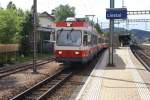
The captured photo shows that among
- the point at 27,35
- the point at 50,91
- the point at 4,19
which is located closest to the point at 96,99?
the point at 50,91

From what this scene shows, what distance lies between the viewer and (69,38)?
2567 cm

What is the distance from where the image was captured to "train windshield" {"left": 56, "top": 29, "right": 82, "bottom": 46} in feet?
84.2

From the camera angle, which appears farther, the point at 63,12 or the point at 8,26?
the point at 63,12

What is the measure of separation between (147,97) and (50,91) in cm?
405

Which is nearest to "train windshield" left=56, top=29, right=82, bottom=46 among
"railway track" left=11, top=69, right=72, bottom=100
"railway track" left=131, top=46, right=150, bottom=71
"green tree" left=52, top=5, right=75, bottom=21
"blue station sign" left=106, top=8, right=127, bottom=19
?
"blue station sign" left=106, top=8, right=127, bottom=19

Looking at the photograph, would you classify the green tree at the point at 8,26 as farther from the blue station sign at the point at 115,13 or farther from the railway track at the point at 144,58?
the blue station sign at the point at 115,13

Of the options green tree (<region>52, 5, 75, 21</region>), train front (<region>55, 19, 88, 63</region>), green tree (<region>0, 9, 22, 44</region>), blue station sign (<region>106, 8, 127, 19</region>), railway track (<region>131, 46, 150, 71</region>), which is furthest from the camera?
green tree (<region>52, 5, 75, 21</region>)

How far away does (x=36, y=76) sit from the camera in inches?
870

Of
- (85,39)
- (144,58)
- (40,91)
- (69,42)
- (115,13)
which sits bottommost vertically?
(144,58)

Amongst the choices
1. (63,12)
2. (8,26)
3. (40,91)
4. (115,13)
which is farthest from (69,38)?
(63,12)

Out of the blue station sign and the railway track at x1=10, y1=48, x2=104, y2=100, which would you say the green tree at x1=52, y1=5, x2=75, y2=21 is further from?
the railway track at x1=10, y1=48, x2=104, y2=100

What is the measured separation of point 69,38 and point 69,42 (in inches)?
9.5

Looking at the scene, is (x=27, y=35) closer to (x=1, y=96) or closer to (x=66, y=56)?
(x=66, y=56)

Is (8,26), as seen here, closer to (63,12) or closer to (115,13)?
(115,13)
